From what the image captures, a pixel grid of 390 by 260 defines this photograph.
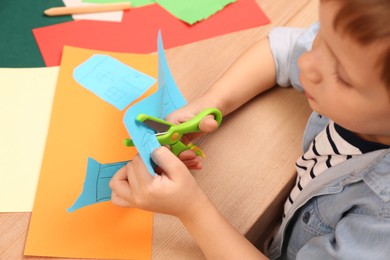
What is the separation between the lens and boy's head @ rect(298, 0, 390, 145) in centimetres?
42

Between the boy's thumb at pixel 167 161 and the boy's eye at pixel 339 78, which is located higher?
the boy's eye at pixel 339 78

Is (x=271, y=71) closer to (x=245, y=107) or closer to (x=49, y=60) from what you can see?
(x=245, y=107)

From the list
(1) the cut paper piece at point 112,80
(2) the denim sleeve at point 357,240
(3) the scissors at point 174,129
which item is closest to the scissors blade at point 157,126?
(3) the scissors at point 174,129

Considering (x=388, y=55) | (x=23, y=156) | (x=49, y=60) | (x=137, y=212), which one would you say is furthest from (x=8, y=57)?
(x=388, y=55)

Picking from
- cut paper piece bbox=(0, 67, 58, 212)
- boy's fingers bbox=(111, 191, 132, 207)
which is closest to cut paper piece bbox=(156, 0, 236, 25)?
cut paper piece bbox=(0, 67, 58, 212)

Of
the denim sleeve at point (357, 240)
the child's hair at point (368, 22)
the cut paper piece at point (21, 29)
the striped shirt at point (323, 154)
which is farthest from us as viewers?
the cut paper piece at point (21, 29)

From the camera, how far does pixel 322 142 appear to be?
0.66m

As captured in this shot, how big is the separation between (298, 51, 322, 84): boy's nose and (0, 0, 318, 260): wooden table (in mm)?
178

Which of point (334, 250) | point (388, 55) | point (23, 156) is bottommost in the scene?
point (23, 156)

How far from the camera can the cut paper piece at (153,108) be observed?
0.56 meters

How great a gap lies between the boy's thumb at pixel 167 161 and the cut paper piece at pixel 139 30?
24 centimetres

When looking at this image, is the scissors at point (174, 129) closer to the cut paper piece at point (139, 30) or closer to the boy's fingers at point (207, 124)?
the boy's fingers at point (207, 124)

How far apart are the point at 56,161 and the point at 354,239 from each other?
1.25 feet

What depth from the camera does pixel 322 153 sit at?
662 millimetres
